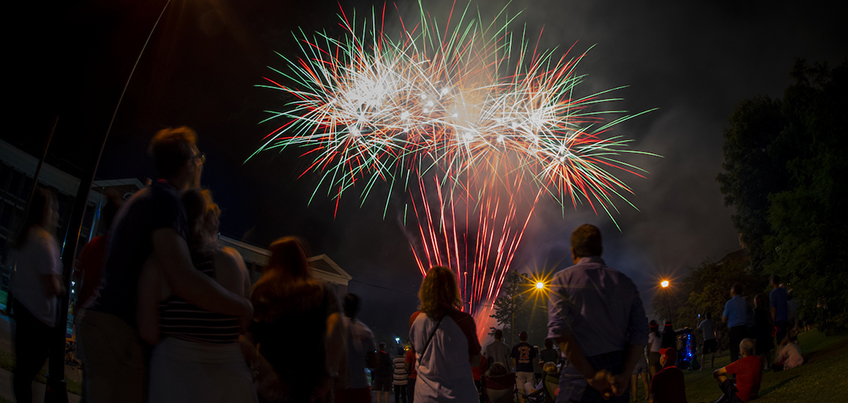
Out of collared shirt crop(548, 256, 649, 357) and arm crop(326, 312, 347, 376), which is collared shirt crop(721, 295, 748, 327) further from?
arm crop(326, 312, 347, 376)

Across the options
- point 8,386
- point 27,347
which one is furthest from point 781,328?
point 8,386

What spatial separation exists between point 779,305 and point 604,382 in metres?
9.51

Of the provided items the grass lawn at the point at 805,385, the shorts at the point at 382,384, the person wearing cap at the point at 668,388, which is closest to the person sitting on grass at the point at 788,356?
the grass lawn at the point at 805,385

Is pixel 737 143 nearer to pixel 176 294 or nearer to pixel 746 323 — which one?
pixel 746 323

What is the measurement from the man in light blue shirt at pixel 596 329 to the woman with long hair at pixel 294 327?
1356 millimetres

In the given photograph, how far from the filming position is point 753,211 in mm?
34812

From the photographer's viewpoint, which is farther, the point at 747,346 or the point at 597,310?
the point at 747,346

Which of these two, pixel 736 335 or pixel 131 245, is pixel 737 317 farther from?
pixel 131 245

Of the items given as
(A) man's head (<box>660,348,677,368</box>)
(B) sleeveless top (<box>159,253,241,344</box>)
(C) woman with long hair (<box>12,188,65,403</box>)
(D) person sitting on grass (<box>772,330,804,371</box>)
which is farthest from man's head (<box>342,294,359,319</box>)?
(D) person sitting on grass (<box>772,330,804,371</box>)

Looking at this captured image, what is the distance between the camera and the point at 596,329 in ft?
8.92

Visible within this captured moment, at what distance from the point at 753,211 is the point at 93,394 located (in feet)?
136

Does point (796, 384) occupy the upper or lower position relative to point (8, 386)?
lower

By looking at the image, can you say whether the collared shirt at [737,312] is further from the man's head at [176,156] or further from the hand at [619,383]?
the man's head at [176,156]

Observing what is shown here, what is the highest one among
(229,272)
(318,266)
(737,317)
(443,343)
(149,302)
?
(318,266)
